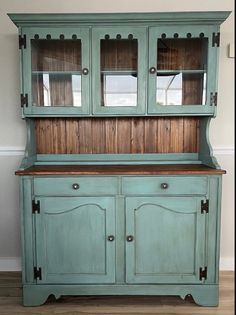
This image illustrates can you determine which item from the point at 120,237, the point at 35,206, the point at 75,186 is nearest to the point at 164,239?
the point at 120,237

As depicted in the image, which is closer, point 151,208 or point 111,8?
point 151,208

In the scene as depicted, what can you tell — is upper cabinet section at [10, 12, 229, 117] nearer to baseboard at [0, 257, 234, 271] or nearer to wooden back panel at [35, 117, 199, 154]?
wooden back panel at [35, 117, 199, 154]

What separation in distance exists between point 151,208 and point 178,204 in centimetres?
17

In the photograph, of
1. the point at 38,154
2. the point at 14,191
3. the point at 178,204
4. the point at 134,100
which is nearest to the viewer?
the point at 178,204

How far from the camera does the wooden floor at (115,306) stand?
1.95 metres

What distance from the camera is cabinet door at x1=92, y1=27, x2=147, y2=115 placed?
1966mm

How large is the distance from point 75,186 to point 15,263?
1.04 m

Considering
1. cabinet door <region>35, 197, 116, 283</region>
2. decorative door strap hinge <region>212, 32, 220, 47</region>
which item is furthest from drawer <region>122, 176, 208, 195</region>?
decorative door strap hinge <region>212, 32, 220, 47</region>

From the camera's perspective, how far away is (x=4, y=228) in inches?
97.0

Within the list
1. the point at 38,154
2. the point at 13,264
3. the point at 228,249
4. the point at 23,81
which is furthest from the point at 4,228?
the point at 228,249

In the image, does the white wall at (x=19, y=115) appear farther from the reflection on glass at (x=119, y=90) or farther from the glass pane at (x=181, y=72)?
the reflection on glass at (x=119, y=90)

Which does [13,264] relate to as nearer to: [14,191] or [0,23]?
[14,191]

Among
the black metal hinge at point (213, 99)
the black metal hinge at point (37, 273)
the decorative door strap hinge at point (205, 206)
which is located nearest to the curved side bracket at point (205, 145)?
the black metal hinge at point (213, 99)

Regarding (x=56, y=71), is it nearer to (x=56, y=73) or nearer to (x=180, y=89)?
(x=56, y=73)
